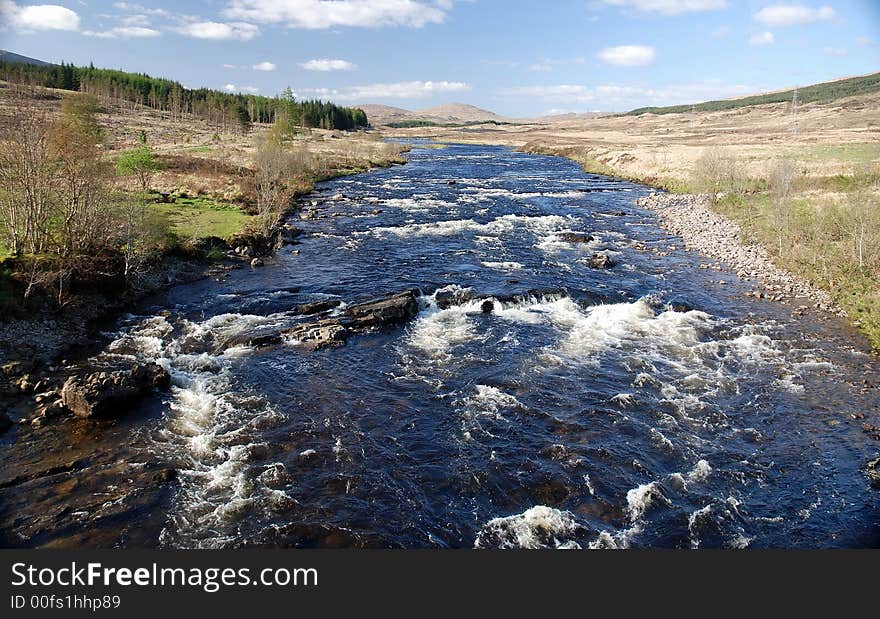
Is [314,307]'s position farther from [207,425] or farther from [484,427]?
[484,427]

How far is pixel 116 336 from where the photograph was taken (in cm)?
2373

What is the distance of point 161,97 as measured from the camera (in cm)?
15550

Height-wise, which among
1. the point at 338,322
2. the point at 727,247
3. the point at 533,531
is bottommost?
the point at 533,531

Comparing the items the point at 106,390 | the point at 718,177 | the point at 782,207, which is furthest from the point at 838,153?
the point at 106,390

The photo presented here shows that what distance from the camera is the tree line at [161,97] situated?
128m

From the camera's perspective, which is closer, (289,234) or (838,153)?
(289,234)

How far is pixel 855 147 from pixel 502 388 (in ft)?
276

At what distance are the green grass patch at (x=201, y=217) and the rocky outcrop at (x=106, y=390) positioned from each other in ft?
62.2

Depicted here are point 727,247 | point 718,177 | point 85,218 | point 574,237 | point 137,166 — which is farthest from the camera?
point 718,177

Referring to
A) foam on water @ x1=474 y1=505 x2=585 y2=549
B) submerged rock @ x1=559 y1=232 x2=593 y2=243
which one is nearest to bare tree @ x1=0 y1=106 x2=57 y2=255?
foam on water @ x1=474 y1=505 x2=585 y2=549

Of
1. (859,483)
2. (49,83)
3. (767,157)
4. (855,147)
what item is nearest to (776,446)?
(859,483)

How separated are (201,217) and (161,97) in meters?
140

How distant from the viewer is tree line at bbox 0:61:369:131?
12800 centimetres

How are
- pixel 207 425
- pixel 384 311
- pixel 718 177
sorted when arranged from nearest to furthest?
pixel 207 425 < pixel 384 311 < pixel 718 177
